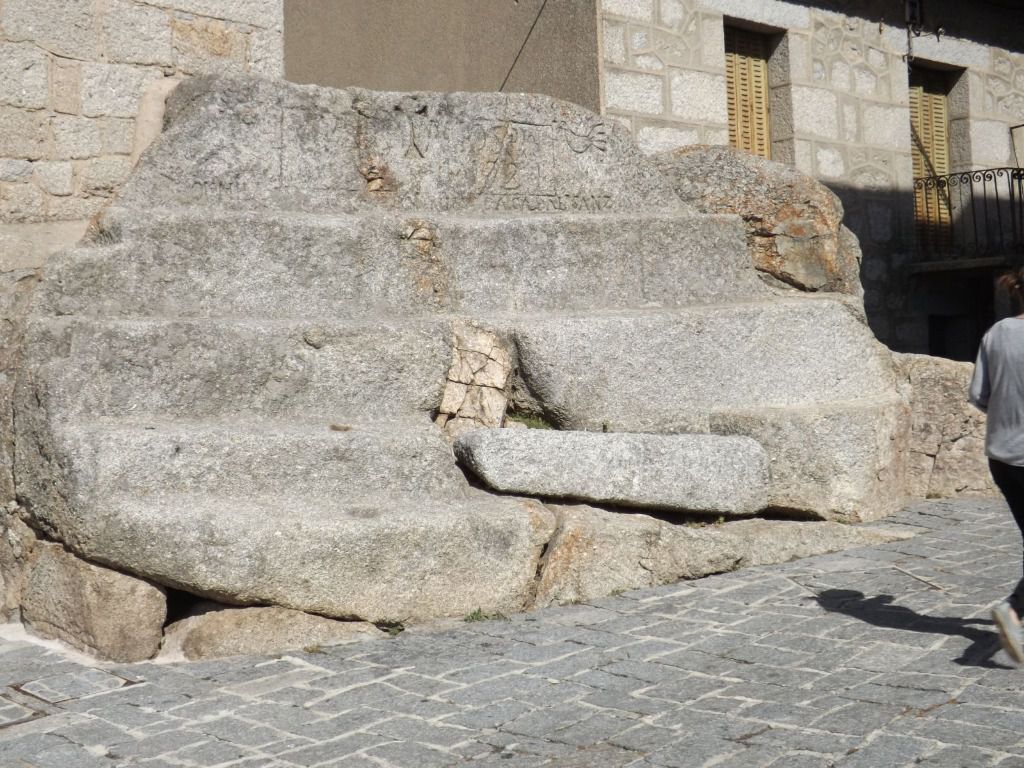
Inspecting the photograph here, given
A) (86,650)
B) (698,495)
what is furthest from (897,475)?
(86,650)

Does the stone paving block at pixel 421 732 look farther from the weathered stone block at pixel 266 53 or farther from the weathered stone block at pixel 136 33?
the weathered stone block at pixel 266 53

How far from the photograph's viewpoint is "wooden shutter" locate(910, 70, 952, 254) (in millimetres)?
11047

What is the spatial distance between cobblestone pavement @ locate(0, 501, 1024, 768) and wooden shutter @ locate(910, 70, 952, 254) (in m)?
7.14

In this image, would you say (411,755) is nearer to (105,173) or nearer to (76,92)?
(105,173)

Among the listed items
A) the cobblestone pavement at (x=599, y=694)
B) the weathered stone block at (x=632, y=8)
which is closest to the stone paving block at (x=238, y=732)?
the cobblestone pavement at (x=599, y=694)

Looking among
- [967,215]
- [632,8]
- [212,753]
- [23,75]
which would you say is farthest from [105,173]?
[967,215]

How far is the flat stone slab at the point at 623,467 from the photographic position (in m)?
4.80

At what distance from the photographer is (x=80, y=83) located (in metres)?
5.61

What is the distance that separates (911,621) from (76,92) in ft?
14.1

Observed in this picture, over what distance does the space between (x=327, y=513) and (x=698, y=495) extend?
171cm

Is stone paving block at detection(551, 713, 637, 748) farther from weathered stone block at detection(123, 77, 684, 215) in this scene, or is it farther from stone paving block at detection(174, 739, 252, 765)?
weathered stone block at detection(123, 77, 684, 215)

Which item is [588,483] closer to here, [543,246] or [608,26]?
[543,246]

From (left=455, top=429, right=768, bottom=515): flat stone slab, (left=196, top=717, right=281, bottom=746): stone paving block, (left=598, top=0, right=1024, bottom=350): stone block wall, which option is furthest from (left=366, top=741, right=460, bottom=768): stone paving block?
(left=598, top=0, right=1024, bottom=350): stone block wall

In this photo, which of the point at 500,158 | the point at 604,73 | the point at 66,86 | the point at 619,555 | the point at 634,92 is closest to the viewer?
the point at 619,555
